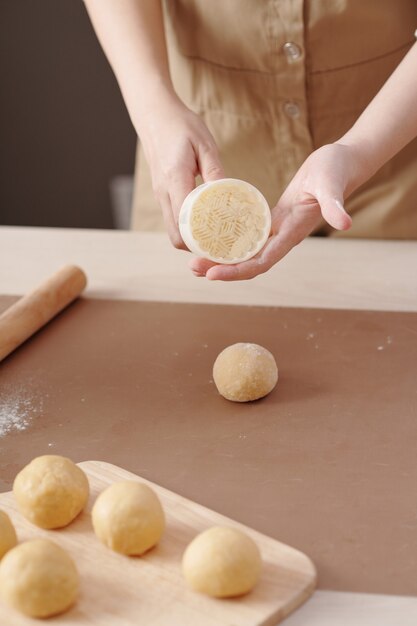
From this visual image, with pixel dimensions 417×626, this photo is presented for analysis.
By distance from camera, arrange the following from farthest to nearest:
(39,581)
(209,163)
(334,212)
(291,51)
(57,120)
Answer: (57,120), (291,51), (209,163), (334,212), (39,581)

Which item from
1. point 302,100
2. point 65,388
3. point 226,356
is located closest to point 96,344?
point 65,388

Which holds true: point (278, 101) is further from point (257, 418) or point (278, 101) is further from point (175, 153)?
point (257, 418)

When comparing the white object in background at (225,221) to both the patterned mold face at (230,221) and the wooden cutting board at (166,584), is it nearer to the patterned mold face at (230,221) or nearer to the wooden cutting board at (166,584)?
the patterned mold face at (230,221)

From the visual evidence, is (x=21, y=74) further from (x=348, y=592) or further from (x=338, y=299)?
(x=348, y=592)

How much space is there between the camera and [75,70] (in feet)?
10.3

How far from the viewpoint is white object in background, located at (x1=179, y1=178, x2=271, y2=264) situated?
53.1 inches

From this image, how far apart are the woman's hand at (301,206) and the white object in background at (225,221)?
21mm

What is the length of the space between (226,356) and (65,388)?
0.25 meters

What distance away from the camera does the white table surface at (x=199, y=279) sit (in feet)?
5.27

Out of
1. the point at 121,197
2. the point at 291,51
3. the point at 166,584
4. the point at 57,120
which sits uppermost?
the point at 291,51

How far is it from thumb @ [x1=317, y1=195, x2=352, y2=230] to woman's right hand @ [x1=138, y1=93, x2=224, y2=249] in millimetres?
236

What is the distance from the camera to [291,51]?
64.2 inches

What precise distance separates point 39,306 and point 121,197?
5.94 feet

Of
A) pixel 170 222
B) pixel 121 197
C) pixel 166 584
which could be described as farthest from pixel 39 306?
pixel 121 197
